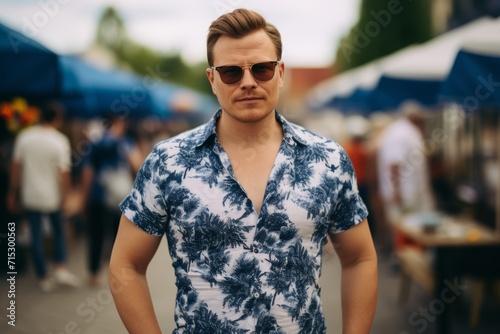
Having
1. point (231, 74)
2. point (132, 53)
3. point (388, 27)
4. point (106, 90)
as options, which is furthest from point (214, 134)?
point (132, 53)

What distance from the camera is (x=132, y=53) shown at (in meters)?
87.6

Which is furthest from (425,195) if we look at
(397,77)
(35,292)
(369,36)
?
(369,36)

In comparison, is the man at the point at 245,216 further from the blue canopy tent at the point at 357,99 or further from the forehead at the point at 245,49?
the blue canopy tent at the point at 357,99

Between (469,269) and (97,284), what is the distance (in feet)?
14.7

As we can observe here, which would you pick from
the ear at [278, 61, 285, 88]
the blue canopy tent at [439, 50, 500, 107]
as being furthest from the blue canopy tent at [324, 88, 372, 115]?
the ear at [278, 61, 285, 88]

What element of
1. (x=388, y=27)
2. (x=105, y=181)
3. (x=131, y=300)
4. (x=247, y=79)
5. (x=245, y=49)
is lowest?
(x=105, y=181)

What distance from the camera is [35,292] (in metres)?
8.02

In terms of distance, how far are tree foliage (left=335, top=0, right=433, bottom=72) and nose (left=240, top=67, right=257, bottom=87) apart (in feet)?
66.0

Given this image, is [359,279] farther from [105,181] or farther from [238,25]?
[105,181]

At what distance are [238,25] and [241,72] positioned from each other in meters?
0.16

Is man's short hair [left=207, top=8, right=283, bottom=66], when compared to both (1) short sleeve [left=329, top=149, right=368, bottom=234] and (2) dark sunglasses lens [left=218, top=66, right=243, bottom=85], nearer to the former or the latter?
(2) dark sunglasses lens [left=218, top=66, right=243, bottom=85]

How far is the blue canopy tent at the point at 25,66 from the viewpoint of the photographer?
5199 mm

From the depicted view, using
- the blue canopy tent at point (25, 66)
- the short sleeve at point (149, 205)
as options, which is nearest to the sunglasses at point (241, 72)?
the short sleeve at point (149, 205)

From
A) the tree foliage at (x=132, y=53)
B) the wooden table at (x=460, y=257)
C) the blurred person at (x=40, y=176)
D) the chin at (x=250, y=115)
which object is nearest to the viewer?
the chin at (x=250, y=115)
